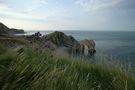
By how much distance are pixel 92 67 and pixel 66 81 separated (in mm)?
2113

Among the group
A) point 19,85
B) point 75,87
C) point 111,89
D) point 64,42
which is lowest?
point 64,42

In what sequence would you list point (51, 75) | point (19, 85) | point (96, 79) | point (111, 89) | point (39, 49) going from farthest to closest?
point (39, 49)
point (96, 79)
point (111, 89)
point (51, 75)
point (19, 85)

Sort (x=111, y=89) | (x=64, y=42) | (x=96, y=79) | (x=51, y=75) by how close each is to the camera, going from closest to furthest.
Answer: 1. (x=51, y=75)
2. (x=111, y=89)
3. (x=96, y=79)
4. (x=64, y=42)

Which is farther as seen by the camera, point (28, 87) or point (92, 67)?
point (92, 67)

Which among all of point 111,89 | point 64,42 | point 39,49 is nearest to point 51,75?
point 111,89

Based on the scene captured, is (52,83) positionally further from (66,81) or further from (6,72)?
(6,72)

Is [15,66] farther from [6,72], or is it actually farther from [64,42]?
[64,42]

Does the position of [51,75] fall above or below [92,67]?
above

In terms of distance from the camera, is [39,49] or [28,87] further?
[39,49]

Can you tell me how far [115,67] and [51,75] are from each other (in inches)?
98.2

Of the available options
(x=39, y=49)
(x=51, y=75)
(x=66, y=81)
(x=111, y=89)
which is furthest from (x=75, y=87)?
(x=39, y=49)

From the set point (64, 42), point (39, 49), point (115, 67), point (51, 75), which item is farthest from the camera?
point (64, 42)

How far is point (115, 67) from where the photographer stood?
4645 mm

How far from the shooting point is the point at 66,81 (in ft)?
8.70
